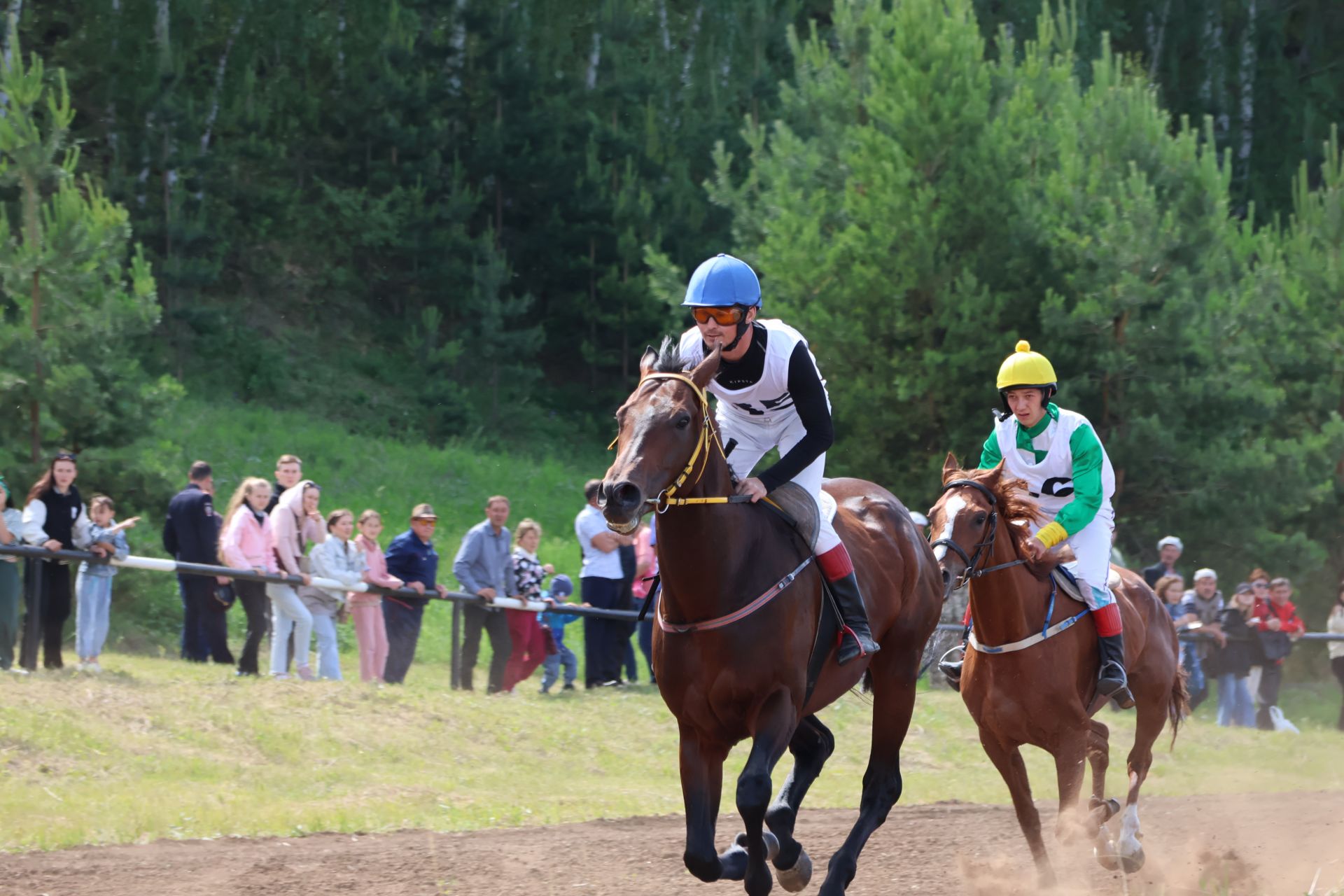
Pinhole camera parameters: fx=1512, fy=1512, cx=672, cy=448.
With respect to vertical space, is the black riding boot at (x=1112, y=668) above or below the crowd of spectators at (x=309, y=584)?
above

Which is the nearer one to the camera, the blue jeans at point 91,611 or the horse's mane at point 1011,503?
the horse's mane at point 1011,503

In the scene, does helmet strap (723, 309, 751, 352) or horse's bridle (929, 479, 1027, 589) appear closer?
helmet strap (723, 309, 751, 352)

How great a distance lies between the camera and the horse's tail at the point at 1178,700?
9.24 m

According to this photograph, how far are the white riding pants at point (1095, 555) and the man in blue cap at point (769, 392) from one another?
1.83 meters

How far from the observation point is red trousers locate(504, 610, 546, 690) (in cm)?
1312

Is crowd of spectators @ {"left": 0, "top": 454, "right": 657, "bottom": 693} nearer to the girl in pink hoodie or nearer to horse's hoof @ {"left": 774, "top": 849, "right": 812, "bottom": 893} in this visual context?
the girl in pink hoodie

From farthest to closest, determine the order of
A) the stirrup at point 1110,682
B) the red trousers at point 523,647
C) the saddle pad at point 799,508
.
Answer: the red trousers at point 523,647, the stirrup at point 1110,682, the saddle pad at point 799,508

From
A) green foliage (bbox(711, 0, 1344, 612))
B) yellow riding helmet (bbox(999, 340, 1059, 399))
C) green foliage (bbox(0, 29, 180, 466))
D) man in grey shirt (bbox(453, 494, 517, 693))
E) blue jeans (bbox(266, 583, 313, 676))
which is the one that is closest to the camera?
yellow riding helmet (bbox(999, 340, 1059, 399))

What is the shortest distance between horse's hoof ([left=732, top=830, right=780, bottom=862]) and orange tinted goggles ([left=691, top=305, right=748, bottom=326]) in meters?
2.06

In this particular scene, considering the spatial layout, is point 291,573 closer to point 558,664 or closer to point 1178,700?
point 558,664

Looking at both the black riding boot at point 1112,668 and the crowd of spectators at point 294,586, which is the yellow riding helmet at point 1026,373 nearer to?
the black riding boot at point 1112,668

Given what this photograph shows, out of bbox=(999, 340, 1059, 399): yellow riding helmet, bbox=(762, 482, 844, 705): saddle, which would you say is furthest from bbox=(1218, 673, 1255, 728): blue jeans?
→ bbox=(762, 482, 844, 705): saddle

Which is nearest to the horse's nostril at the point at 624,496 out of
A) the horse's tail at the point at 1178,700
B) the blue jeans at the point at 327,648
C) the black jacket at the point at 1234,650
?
the horse's tail at the point at 1178,700

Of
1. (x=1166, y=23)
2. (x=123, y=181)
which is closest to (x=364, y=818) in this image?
(x=123, y=181)
